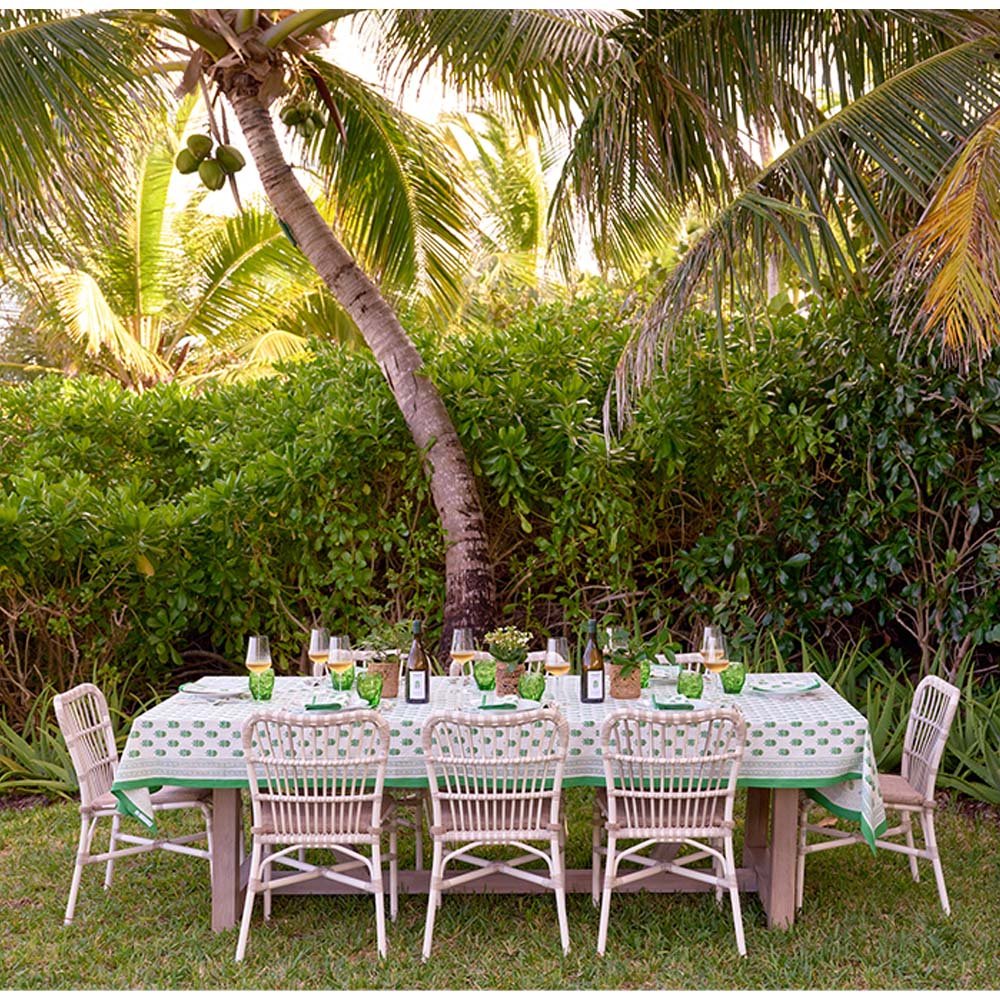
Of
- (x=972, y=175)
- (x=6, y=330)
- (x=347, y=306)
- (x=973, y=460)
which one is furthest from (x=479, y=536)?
(x=6, y=330)

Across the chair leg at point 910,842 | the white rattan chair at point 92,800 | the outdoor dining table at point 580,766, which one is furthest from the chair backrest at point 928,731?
the white rattan chair at point 92,800

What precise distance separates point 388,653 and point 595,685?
845 mm

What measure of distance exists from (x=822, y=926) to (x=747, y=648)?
2.62 meters

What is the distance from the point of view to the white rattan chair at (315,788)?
13.5 feet

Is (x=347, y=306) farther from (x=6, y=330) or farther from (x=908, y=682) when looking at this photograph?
(x=6, y=330)

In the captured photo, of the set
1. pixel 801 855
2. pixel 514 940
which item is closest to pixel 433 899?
pixel 514 940

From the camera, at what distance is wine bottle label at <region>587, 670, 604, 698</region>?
4.75 m

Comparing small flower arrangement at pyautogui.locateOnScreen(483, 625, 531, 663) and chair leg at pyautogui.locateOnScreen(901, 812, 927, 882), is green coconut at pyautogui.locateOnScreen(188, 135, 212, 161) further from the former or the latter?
chair leg at pyautogui.locateOnScreen(901, 812, 927, 882)

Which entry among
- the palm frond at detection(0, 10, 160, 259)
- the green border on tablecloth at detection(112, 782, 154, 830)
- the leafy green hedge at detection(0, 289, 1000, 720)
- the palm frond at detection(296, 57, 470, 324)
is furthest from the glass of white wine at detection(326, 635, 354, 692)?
the palm frond at detection(296, 57, 470, 324)

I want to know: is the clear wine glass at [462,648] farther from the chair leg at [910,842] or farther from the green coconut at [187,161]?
the green coconut at [187,161]

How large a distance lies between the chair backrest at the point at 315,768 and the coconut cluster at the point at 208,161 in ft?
10.2

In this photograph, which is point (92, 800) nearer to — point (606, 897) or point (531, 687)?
point (531, 687)

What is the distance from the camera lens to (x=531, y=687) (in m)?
4.64

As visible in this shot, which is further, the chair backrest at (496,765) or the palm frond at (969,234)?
the palm frond at (969,234)
